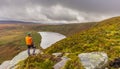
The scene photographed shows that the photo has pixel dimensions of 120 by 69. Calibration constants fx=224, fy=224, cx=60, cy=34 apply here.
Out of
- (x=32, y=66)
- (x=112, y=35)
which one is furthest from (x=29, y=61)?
(x=112, y=35)

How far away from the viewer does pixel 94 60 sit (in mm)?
18484

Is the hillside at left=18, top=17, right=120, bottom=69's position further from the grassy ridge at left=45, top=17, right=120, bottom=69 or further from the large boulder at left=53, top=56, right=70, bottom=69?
the large boulder at left=53, top=56, right=70, bottom=69

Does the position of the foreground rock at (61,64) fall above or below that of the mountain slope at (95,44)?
below

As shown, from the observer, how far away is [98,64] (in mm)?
18109

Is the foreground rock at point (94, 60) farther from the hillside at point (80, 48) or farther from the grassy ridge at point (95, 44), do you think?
the grassy ridge at point (95, 44)

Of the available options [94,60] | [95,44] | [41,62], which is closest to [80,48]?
[95,44]

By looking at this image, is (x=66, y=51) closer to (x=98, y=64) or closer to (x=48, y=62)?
(x=48, y=62)

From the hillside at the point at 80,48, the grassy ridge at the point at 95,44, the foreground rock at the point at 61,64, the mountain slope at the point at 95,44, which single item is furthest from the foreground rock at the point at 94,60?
the foreground rock at the point at 61,64

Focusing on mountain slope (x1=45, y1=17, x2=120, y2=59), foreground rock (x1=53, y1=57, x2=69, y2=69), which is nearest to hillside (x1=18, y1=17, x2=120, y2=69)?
mountain slope (x1=45, y1=17, x2=120, y2=59)

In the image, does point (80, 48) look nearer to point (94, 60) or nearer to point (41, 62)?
point (94, 60)

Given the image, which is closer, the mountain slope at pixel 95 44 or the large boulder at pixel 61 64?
the large boulder at pixel 61 64

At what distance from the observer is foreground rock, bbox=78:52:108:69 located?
17872 millimetres

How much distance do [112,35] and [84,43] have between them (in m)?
4.26

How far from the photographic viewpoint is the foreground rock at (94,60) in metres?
17.9
